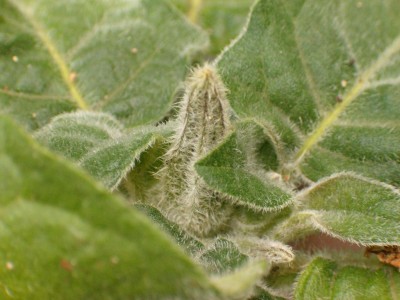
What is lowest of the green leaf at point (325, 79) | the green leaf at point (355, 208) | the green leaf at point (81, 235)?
the green leaf at point (81, 235)

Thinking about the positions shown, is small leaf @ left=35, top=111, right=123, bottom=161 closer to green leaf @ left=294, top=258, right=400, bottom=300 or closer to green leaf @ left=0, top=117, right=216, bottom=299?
green leaf @ left=0, top=117, right=216, bottom=299

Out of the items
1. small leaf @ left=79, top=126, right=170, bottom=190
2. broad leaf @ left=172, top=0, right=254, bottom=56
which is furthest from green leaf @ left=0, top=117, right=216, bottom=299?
broad leaf @ left=172, top=0, right=254, bottom=56

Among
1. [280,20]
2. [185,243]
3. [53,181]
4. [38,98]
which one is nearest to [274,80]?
[280,20]

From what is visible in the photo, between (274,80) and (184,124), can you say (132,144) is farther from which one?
(274,80)

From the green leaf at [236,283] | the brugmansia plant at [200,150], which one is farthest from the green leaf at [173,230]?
the green leaf at [236,283]

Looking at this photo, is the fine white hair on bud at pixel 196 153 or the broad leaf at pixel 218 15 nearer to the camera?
the fine white hair on bud at pixel 196 153

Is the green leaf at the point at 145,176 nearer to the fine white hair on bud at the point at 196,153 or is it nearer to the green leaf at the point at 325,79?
the fine white hair on bud at the point at 196,153

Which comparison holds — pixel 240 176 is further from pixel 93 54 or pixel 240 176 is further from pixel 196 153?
pixel 93 54

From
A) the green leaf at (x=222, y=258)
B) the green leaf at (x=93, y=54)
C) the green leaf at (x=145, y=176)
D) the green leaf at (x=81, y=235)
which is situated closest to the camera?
the green leaf at (x=81, y=235)
